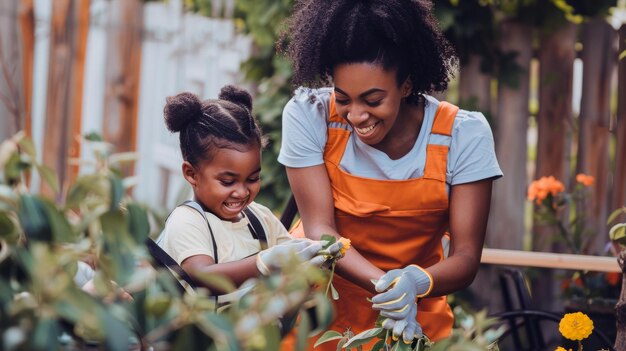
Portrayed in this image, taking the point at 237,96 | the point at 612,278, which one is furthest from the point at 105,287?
the point at 612,278

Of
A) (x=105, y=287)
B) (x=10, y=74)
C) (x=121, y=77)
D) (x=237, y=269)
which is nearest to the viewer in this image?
(x=105, y=287)

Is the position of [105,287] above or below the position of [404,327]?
above

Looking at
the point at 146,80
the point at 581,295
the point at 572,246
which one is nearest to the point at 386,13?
the point at 581,295

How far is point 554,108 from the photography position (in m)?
3.86

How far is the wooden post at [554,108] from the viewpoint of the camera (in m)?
3.85

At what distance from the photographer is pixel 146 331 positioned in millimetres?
1015

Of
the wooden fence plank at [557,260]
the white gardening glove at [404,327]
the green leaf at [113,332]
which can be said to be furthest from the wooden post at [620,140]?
the green leaf at [113,332]

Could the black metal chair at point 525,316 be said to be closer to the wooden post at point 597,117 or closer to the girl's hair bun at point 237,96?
the wooden post at point 597,117

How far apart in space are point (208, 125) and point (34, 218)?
1296 millimetres

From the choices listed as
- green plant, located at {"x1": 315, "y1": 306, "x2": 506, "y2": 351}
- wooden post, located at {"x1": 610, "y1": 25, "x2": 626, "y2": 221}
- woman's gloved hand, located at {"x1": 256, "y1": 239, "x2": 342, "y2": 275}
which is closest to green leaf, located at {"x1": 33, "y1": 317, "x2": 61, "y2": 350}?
green plant, located at {"x1": 315, "y1": 306, "x2": 506, "y2": 351}

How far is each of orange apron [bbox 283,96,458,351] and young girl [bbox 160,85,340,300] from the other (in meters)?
0.17

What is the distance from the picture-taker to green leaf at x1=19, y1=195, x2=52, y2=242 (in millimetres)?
978

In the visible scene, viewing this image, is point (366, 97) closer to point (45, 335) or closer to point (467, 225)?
point (467, 225)

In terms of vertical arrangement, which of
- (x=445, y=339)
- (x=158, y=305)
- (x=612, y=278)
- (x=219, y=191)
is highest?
(x=158, y=305)
